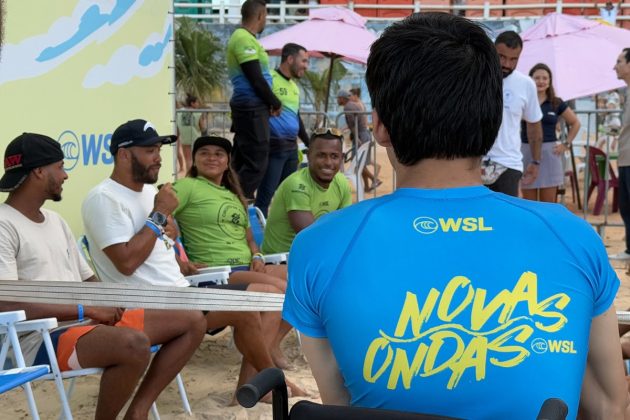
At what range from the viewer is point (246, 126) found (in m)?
7.80

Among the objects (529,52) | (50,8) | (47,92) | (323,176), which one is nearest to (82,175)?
(47,92)

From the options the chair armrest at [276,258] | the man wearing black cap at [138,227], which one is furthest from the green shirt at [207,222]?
the man wearing black cap at [138,227]

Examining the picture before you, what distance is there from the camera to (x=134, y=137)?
4.64 m

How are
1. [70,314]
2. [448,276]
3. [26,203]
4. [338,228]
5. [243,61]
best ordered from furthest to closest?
[243,61]
[26,203]
[70,314]
[338,228]
[448,276]

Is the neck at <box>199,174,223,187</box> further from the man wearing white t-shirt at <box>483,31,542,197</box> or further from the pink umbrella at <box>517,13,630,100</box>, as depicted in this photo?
the pink umbrella at <box>517,13,630,100</box>

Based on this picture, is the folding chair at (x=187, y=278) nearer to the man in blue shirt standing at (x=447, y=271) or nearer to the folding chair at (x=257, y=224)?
the folding chair at (x=257, y=224)

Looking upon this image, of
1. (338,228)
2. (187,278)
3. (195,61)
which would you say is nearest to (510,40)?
(187,278)

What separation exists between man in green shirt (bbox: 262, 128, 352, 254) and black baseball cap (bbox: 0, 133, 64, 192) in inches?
79.0

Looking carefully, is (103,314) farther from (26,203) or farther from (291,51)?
(291,51)

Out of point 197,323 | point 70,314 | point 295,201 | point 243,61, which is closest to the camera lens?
point 70,314

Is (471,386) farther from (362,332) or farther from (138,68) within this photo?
(138,68)

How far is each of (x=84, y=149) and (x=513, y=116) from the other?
10.5 ft

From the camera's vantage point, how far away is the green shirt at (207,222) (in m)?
5.53

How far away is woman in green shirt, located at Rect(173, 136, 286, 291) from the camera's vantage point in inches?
218
